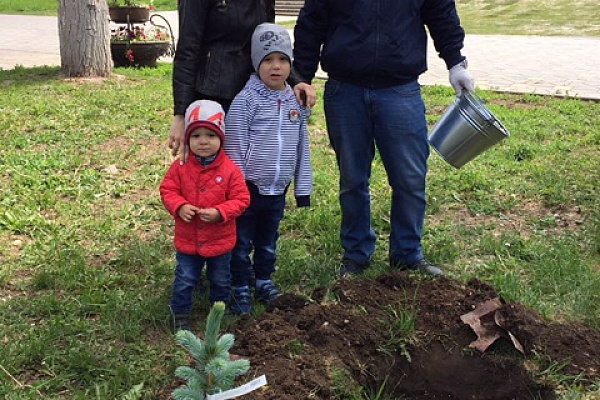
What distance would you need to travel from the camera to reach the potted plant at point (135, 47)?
33.1 ft

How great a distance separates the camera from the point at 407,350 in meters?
3.08

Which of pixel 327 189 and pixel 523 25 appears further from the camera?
pixel 523 25

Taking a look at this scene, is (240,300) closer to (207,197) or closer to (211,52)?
(207,197)

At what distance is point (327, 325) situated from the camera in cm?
311

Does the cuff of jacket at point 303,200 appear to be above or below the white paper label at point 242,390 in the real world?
above

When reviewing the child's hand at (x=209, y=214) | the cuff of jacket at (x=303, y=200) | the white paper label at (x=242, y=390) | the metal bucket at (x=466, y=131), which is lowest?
the white paper label at (x=242, y=390)

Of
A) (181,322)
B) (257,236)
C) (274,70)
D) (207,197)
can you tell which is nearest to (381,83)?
(274,70)

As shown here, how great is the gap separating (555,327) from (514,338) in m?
0.26

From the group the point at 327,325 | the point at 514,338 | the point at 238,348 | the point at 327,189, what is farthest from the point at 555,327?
the point at 327,189

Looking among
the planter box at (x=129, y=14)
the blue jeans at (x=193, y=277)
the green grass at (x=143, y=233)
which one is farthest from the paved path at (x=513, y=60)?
the blue jeans at (x=193, y=277)

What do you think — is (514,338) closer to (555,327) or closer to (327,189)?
(555,327)

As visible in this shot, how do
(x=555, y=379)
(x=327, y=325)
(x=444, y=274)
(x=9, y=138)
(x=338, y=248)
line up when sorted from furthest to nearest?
(x=9, y=138), (x=338, y=248), (x=444, y=274), (x=327, y=325), (x=555, y=379)

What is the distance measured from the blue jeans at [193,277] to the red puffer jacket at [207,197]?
0.25 feet

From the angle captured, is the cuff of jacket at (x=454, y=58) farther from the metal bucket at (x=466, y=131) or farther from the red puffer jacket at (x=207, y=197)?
the red puffer jacket at (x=207, y=197)
